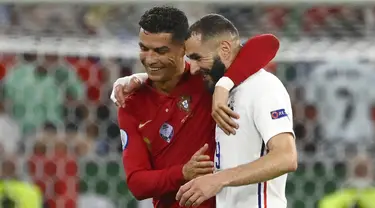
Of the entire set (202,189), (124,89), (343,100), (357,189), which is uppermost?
(343,100)

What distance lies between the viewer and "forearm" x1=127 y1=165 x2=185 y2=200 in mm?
2697

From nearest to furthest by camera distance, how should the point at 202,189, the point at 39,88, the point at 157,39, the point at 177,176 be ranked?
the point at 202,189 < the point at 177,176 < the point at 157,39 < the point at 39,88

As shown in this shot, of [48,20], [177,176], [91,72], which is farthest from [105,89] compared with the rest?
[177,176]

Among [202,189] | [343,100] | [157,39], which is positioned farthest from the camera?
[343,100]

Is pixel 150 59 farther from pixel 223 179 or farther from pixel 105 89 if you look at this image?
pixel 105 89

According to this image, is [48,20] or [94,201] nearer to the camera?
[48,20]

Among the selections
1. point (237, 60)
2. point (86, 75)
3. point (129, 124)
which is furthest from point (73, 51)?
point (237, 60)

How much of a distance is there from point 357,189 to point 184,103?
1.26m

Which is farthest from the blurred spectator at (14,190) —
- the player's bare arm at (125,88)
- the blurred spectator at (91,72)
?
the player's bare arm at (125,88)

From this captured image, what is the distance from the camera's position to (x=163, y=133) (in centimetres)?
281

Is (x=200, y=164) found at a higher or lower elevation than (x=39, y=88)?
lower

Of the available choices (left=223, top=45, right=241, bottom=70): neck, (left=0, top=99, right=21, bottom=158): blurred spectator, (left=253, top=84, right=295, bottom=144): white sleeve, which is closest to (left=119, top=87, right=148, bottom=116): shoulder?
(left=223, top=45, right=241, bottom=70): neck

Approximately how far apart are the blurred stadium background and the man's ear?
1.02 metres

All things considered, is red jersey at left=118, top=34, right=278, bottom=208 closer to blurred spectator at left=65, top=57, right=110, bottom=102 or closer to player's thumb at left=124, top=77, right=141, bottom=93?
player's thumb at left=124, top=77, right=141, bottom=93
